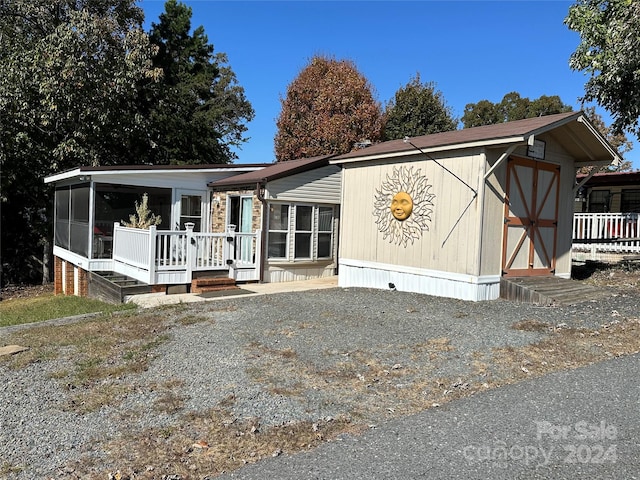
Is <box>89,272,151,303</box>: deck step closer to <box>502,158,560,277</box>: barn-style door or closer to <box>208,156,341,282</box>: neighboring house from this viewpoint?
<box>208,156,341,282</box>: neighboring house

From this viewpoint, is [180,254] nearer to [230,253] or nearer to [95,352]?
[230,253]

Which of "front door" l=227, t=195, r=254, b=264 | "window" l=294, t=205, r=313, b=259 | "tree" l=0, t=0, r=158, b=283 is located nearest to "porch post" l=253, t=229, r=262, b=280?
"front door" l=227, t=195, r=254, b=264

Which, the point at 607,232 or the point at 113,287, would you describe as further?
the point at 607,232

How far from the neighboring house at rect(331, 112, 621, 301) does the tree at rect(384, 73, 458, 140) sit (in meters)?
18.3

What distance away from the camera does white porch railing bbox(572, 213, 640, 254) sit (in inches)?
640

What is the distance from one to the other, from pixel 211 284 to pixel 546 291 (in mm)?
7305

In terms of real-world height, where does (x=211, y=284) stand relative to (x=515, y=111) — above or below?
below

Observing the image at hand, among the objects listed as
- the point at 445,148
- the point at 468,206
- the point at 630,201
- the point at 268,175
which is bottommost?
the point at 468,206

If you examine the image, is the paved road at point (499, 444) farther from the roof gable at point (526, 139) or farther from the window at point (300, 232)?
the window at point (300, 232)

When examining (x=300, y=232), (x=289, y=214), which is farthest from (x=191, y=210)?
(x=300, y=232)

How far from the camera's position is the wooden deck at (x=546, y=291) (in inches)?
354

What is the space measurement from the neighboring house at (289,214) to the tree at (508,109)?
1001 inches

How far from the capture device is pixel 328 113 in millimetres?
28125

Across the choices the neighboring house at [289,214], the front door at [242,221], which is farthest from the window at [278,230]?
the front door at [242,221]
